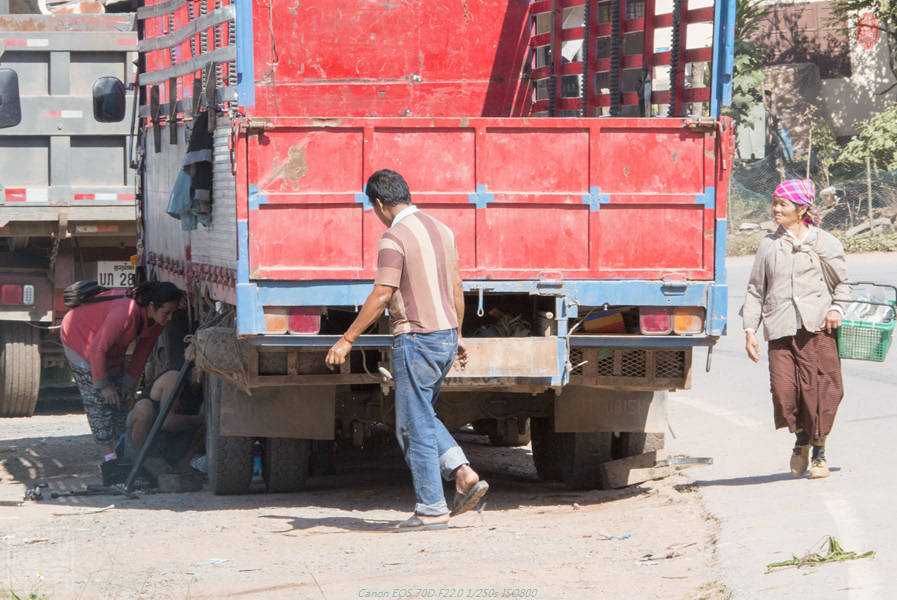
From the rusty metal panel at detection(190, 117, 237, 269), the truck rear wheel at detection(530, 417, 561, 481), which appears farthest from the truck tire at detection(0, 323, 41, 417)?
the truck rear wheel at detection(530, 417, 561, 481)

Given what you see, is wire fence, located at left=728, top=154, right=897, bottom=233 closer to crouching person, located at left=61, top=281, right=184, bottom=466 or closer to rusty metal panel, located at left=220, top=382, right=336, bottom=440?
crouching person, located at left=61, top=281, right=184, bottom=466

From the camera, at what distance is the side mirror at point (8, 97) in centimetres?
802

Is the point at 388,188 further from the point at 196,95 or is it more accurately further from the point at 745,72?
the point at 745,72

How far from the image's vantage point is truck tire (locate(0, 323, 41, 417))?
38.2 ft

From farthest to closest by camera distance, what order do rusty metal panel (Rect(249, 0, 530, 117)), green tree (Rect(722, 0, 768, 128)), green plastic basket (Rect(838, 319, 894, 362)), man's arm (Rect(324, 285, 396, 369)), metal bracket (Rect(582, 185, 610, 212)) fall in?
green tree (Rect(722, 0, 768, 128)) → rusty metal panel (Rect(249, 0, 530, 117)) → green plastic basket (Rect(838, 319, 894, 362)) → metal bracket (Rect(582, 185, 610, 212)) → man's arm (Rect(324, 285, 396, 369))

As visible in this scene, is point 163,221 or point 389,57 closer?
point 389,57

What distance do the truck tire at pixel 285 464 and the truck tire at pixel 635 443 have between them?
1831 mm

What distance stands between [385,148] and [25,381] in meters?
6.09

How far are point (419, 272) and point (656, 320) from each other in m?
1.26

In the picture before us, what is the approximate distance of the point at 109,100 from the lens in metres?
10.5

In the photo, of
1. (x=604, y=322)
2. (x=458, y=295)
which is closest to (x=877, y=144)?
(x=604, y=322)

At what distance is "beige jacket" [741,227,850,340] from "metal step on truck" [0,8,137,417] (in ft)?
20.0

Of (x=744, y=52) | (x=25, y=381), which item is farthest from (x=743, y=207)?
(x=25, y=381)

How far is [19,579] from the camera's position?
5738 mm
